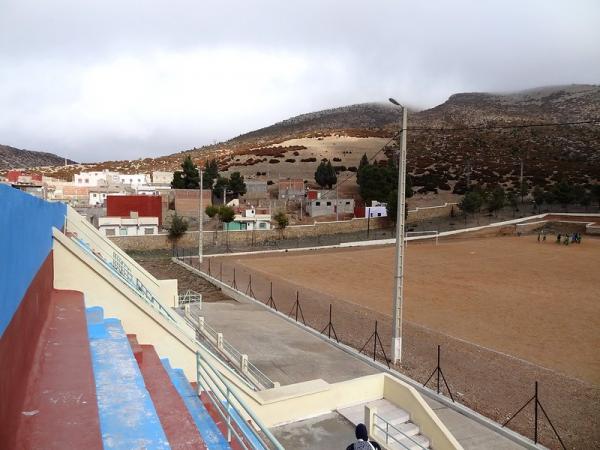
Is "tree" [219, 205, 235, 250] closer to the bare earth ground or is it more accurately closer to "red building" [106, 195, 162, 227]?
"red building" [106, 195, 162, 227]

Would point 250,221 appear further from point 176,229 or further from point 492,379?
point 492,379

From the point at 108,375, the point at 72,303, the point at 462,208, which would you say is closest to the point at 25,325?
the point at 108,375

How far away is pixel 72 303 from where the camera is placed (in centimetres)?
975

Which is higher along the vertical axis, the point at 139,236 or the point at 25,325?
the point at 25,325

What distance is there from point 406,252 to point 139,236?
26230 mm

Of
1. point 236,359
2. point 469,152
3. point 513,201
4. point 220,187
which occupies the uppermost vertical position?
point 469,152

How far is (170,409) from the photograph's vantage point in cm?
673

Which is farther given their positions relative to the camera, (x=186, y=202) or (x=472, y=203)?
(x=472, y=203)

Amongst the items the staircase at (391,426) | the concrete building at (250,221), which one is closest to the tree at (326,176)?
the concrete building at (250,221)

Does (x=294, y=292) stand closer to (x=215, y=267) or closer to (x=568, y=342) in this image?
(x=215, y=267)

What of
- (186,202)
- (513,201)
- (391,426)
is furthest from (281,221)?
(391,426)

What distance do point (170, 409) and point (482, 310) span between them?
846 inches

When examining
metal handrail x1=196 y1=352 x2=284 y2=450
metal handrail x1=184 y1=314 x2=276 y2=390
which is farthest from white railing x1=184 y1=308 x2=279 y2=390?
metal handrail x1=196 y1=352 x2=284 y2=450

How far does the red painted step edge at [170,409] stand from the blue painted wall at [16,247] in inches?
91.0
